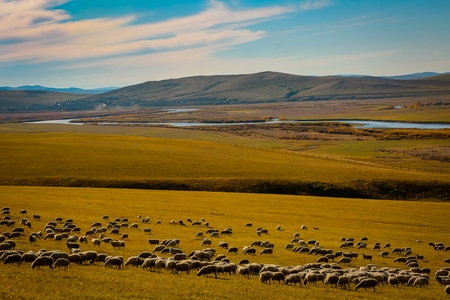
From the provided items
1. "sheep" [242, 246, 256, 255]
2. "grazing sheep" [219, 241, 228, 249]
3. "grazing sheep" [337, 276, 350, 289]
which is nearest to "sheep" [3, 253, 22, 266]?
"grazing sheep" [219, 241, 228, 249]

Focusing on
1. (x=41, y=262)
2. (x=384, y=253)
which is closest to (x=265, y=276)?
(x=41, y=262)

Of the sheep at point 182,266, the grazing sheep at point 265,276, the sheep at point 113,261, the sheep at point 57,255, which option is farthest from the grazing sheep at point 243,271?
the sheep at point 57,255

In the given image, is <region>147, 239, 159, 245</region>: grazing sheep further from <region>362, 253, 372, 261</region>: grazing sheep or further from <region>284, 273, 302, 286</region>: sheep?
<region>362, 253, 372, 261</region>: grazing sheep

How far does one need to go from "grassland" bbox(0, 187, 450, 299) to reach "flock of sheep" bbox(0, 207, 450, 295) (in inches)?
18.7

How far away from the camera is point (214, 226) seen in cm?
3412

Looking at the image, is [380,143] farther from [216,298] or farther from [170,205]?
[216,298]

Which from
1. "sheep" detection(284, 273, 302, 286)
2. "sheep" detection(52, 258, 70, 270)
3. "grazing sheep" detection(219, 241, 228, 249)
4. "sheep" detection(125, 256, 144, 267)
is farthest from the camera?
"grazing sheep" detection(219, 241, 228, 249)

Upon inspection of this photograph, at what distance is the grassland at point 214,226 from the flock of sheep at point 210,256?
475 mm

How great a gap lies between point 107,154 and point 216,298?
2312 inches

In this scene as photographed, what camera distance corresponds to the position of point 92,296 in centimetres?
1524

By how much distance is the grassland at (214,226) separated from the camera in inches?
656

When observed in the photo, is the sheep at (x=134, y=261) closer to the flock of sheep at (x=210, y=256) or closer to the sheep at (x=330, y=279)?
the flock of sheep at (x=210, y=256)

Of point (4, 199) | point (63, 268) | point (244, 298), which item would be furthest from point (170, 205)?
point (244, 298)

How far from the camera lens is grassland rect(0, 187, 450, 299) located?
16.7 m
